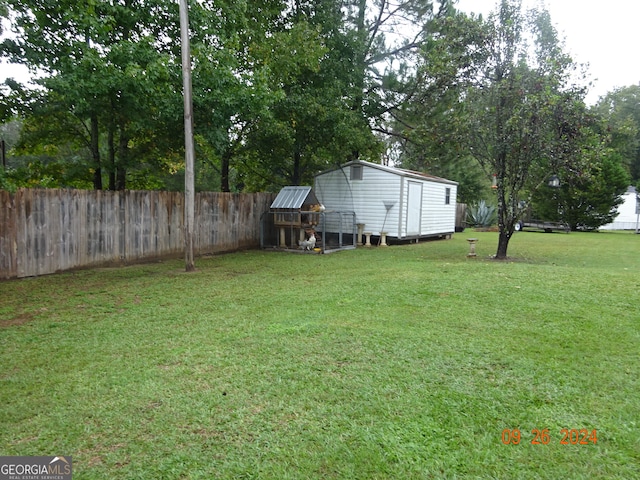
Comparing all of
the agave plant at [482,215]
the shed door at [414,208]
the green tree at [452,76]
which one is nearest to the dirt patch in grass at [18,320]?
the green tree at [452,76]

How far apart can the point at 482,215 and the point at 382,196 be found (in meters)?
11.6

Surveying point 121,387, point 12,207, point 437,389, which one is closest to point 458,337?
point 437,389

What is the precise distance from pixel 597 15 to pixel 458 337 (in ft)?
38.9

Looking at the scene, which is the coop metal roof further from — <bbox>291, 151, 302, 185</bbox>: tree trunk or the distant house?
the distant house

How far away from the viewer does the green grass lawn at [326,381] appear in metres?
1.98

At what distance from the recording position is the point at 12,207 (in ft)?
20.9

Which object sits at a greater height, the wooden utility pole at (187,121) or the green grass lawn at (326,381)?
the wooden utility pole at (187,121)

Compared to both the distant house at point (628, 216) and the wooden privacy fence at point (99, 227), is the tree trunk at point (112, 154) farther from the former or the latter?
the distant house at point (628, 216)

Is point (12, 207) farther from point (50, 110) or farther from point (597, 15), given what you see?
point (597, 15)

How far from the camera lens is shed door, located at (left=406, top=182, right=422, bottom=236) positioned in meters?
12.8
